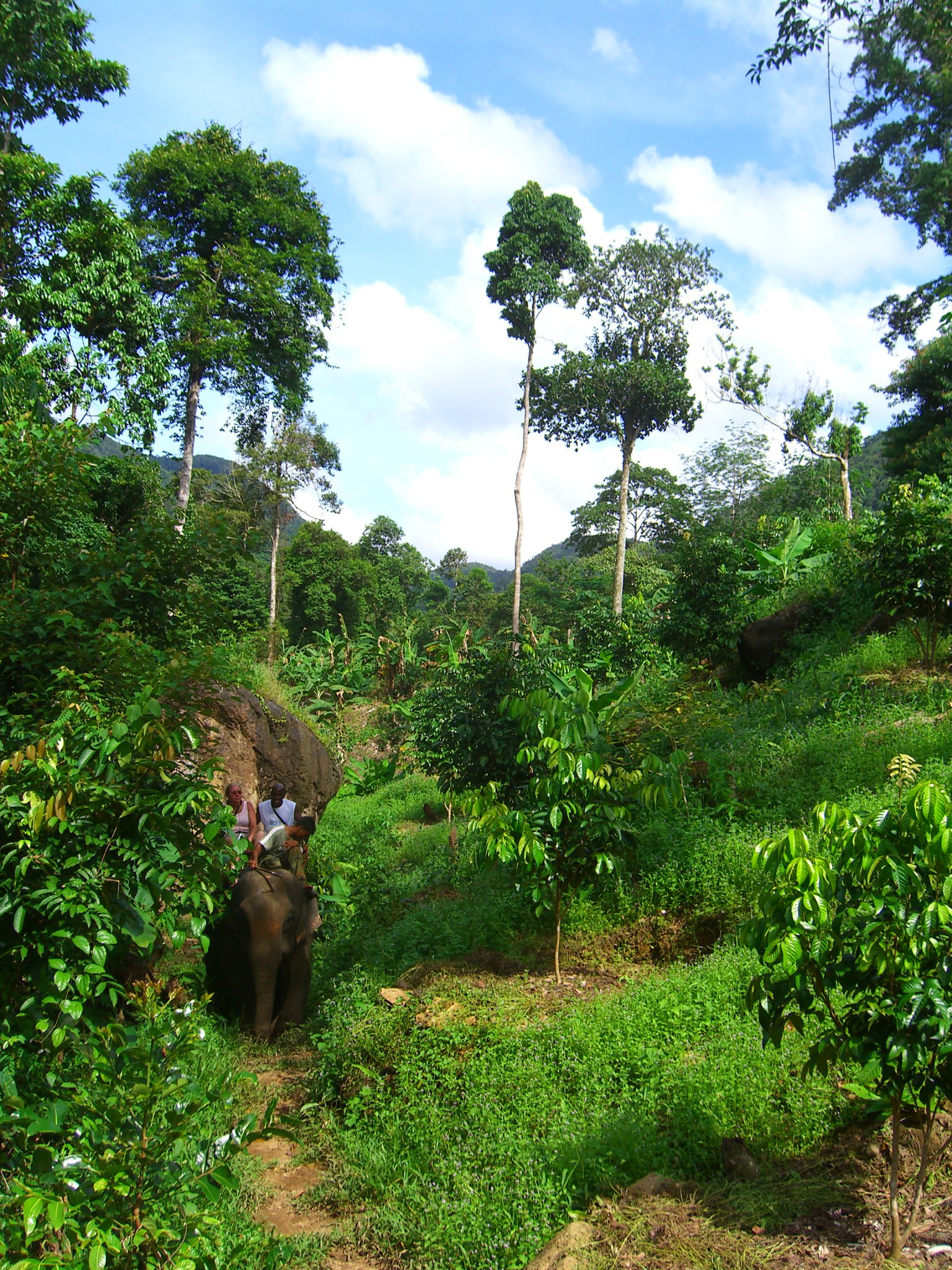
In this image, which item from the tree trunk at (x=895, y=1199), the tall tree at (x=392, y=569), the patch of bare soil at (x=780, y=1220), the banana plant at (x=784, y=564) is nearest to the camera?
the tree trunk at (x=895, y=1199)

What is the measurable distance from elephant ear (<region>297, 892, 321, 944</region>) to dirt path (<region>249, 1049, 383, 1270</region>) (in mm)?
1039

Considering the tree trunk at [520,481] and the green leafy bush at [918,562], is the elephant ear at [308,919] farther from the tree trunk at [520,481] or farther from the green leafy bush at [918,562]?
the tree trunk at [520,481]

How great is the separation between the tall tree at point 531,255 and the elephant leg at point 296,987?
19.3 metres

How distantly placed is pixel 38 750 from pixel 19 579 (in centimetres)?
182

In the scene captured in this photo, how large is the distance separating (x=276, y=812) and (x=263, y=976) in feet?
8.01

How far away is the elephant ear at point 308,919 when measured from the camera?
21.3ft

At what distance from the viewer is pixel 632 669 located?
58.0 ft

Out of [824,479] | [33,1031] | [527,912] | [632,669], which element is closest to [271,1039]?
[527,912]

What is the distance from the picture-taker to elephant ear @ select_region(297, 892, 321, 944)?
6496 mm

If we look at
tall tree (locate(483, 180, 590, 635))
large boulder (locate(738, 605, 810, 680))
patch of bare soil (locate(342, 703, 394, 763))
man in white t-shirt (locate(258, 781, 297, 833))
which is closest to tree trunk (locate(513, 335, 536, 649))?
tall tree (locate(483, 180, 590, 635))

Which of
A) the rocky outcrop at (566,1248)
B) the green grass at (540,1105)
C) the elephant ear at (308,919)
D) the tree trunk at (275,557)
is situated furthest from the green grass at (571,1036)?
the tree trunk at (275,557)

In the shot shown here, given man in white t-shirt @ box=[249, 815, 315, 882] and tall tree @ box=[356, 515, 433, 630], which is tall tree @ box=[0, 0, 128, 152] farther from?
tall tree @ box=[356, 515, 433, 630]

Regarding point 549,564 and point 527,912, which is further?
point 549,564

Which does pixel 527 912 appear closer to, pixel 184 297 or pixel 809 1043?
pixel 809 1043
